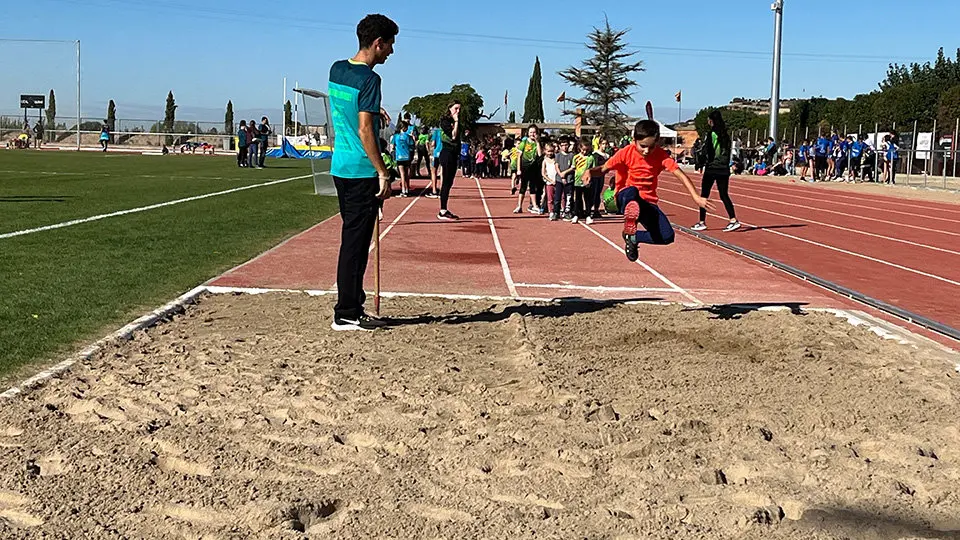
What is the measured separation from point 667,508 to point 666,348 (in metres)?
2.85

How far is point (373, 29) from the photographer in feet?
22.4

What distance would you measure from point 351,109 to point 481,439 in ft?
10.0

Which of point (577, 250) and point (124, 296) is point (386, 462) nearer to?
point (124, 296)

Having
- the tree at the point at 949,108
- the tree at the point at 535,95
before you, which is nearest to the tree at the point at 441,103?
the tree at the point at 535,95

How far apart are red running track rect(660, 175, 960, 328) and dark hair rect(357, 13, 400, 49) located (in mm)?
5141

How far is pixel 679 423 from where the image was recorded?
15.7 ft

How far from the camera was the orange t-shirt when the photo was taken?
8.54 m

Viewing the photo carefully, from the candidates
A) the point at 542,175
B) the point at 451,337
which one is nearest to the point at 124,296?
the point at 451,337

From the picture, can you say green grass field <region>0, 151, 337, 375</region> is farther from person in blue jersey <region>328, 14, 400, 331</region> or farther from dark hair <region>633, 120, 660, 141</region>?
dark hair <region>633, 120, 660, 141</region>

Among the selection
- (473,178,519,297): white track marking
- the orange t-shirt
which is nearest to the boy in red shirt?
the orange t-shirt

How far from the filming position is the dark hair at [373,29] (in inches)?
269

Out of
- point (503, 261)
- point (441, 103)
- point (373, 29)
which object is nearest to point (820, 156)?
point (503, 261)

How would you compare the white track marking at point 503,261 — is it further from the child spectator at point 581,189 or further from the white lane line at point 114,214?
the white lane line at point 114,214

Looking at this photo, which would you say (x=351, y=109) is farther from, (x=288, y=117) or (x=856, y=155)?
(x=288, y=117)
